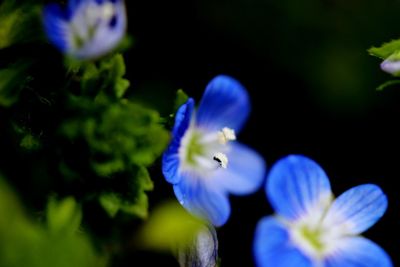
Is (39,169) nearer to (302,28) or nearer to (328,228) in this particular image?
(328,228)

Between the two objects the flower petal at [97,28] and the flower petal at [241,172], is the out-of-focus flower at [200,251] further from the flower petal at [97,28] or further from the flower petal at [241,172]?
the flower petal at [97,28]

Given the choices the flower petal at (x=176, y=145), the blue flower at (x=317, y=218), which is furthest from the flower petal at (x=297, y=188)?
the flower petal at (x=176, y=145)

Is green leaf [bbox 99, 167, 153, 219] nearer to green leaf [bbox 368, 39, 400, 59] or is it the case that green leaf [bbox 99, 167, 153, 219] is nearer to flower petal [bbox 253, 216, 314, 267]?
flower petal [bbox 253, 216, 314, 267]

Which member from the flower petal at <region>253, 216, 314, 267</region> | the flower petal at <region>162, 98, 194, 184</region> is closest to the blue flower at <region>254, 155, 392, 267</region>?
the flower petal at <region>253, 216, 314, 267</region>

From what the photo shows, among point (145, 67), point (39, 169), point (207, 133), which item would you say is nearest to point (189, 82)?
point (145, 67)

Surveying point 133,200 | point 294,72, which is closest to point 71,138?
point 133,200

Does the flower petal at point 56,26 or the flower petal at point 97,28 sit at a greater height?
the flower petal at point 97,28

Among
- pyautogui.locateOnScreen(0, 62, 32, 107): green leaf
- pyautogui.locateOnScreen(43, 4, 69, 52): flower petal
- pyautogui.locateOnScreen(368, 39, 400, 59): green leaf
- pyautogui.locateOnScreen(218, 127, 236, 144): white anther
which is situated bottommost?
pyautogui.locateOnScreen(218, 127, 236, 144): white anther
